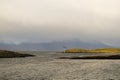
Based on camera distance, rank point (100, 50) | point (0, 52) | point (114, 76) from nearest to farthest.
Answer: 1. point (114, 76)
2. point (0, 52)
3. point (100, 50)

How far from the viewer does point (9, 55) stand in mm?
89188

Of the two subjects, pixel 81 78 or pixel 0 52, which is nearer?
pixel 81 78

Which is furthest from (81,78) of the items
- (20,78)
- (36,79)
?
(20,78)

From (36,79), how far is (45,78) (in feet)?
3.73

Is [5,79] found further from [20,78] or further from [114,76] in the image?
[114,76]

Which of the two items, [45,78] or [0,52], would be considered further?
[0,52]

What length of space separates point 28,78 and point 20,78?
97 cm

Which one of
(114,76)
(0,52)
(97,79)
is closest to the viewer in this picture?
(97,79)

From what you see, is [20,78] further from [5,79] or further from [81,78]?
[81,78]

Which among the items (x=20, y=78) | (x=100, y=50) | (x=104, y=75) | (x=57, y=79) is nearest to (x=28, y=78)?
(x=20, y=78)

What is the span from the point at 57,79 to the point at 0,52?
2343 inches

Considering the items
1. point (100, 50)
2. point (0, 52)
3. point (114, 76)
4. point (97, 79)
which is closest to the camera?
point (97, 79)

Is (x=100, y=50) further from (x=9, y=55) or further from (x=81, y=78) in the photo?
(x=81, y=78)

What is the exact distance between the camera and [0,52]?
86.0 m
